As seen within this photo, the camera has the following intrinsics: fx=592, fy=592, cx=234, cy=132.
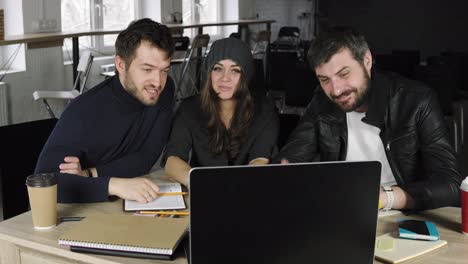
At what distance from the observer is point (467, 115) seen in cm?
475

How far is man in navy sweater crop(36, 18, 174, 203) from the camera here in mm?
2078

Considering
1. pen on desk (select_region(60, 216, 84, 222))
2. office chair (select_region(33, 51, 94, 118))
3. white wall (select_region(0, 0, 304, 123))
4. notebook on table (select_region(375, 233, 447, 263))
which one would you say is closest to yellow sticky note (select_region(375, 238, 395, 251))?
notebook on table (select_region(375, 233, 447, 263))

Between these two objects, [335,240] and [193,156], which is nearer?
[335,240]

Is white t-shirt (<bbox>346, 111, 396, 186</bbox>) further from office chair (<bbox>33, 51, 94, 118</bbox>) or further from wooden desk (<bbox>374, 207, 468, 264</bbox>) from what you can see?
office chair (<bbox>33, 51, 94, 118</bbox>)

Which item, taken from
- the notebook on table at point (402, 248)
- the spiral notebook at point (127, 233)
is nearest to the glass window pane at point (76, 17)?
the spiral notebook at point (127, 233)

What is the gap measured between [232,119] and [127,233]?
1032 mm

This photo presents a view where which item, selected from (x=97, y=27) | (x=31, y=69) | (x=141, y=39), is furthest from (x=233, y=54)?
(x=97, y=27)

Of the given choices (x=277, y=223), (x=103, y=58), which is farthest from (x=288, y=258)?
(x=103, y=58)

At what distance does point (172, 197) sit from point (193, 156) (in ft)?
2.17

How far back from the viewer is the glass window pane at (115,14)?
23.9 feet

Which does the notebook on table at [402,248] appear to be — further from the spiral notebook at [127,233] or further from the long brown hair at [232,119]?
the long brown hair at [232,119]

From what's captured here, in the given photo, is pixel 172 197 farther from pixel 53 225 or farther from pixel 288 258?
pixel 288 258

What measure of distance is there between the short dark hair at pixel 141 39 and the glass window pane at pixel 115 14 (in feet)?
17.3

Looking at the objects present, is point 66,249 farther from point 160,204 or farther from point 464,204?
point 464,204
